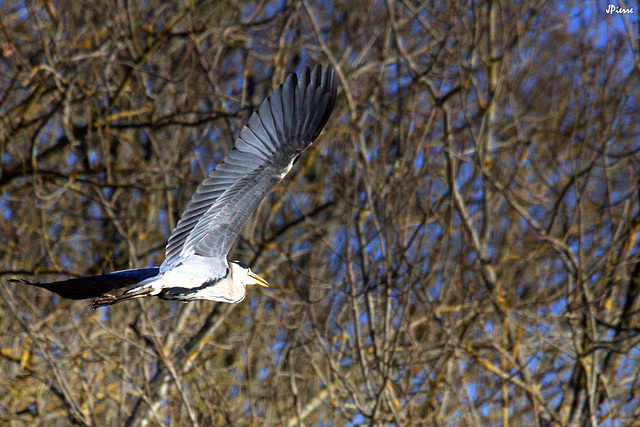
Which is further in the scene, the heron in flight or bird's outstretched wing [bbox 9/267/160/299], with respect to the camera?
the heron in flight

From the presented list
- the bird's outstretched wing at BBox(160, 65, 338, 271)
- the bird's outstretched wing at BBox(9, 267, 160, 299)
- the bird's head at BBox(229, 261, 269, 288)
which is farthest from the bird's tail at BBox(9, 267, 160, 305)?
the bird's head at BBox(229, 261, 269, 288)

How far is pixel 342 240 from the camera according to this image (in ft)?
24.1

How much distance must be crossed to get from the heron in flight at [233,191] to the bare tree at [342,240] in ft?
2.11

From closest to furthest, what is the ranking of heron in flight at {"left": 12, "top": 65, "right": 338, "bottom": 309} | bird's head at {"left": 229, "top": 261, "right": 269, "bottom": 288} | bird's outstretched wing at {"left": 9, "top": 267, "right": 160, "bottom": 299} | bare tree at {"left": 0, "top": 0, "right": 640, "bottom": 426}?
bird's outstretched wing at {"left": 9, "top": 267, "right": 160, "bottom": 299} < heron in flight at {"left": 12, "top": 65, "right": 338, "bottom": 309} < bird's head at {"left": 229, "top": 261, "right": 269, "bottom": 288} < bare tree at {"left": 0, "top": 0, "right": 640, "bottom": 426}

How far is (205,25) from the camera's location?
7605 millimetres

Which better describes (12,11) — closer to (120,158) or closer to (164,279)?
(120,158)

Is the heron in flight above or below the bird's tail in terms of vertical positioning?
above

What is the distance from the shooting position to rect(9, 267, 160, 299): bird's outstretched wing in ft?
13.6

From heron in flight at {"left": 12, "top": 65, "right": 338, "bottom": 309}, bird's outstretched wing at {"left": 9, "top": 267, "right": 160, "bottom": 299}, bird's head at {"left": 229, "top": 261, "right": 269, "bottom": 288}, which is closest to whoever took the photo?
bird's outstretched wing at {"left": 9, "top": 267, "right": 160, "bottom": 299}

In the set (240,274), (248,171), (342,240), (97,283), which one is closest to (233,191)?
(248,171)

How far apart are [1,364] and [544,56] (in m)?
8.78

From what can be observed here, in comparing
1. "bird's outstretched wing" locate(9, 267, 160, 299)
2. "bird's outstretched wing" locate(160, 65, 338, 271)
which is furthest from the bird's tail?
"bird's outstretched wing" locate(160, 65, 338, 271)

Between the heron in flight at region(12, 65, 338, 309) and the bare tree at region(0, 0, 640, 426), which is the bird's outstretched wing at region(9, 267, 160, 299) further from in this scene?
the bare tree at region(0, 0, 640, 426)

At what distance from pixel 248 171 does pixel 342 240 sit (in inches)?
116
